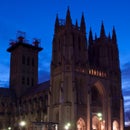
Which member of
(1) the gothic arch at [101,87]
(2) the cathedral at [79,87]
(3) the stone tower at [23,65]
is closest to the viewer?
(2) the cathedral at [79,87]

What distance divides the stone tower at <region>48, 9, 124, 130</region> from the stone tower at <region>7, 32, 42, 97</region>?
37508mm

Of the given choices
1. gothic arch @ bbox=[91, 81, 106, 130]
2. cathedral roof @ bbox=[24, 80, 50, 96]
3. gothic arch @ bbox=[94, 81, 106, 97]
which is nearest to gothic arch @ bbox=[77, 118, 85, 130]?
gothic arch @ bbox=[91, 81, 106, 130]

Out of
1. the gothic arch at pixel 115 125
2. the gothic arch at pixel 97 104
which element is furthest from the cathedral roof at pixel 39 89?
the gothic arch at pixel 115 125

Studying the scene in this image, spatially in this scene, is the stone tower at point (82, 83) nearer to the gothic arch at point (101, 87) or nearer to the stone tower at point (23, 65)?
the gothic arch at point (101, 87)

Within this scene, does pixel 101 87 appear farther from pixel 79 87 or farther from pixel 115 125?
pixel 115 125

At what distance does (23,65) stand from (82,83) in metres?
49.6

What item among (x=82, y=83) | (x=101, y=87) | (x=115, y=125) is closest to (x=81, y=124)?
(x=82, y=83)

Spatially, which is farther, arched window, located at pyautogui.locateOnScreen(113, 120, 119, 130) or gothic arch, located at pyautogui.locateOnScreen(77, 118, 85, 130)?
arched window, located at pyautogui.locateOnScreen(113, 120, 119, 130)

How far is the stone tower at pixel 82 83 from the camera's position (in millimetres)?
93375

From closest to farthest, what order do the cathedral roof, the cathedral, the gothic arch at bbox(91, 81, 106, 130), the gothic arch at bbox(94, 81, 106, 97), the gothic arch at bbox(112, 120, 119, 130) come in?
the cathedral < the gothic arch at bbox(91, 81, 106, 130) < the gothic arch at bbox(94, 81, 106, 97) < the gothic arch at bbox(112, 120, 119, 130) < the cathedral roof

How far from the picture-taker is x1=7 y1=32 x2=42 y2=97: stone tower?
139 metres

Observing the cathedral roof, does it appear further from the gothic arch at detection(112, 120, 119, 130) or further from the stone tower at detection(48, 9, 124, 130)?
the gothic arch at detection(112, 120, 119, 130)

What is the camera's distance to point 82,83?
319ft

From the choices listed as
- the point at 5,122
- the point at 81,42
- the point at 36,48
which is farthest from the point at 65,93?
the point at 36,48
